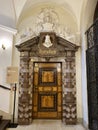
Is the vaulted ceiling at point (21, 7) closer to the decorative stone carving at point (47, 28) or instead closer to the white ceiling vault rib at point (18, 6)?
the white ceiling vault rib at point (18, 6)

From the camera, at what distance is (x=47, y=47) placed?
5.57 meters

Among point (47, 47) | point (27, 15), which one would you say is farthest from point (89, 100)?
point (27, 15)

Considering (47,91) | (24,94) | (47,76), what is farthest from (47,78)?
(24,94)

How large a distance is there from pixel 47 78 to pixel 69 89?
85 cm

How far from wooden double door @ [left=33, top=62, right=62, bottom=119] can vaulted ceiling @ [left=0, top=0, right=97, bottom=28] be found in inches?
66.4

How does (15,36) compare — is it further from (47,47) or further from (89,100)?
(89,100)

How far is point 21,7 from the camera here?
5453 millimetres

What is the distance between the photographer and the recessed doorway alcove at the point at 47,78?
5.37 meters

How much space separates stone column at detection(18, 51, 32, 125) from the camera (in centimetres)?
523

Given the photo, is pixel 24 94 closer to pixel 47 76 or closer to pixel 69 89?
pixel 47 76

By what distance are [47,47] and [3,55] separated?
1465mm

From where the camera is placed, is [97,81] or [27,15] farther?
[27,15]

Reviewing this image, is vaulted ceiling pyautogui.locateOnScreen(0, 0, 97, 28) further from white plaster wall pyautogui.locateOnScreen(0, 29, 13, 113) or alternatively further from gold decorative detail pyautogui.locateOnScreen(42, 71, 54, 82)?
gold decorative detail pyautogui.locateOnScreen(42, 71, 54, 82)

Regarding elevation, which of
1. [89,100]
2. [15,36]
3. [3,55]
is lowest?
[89,100]
